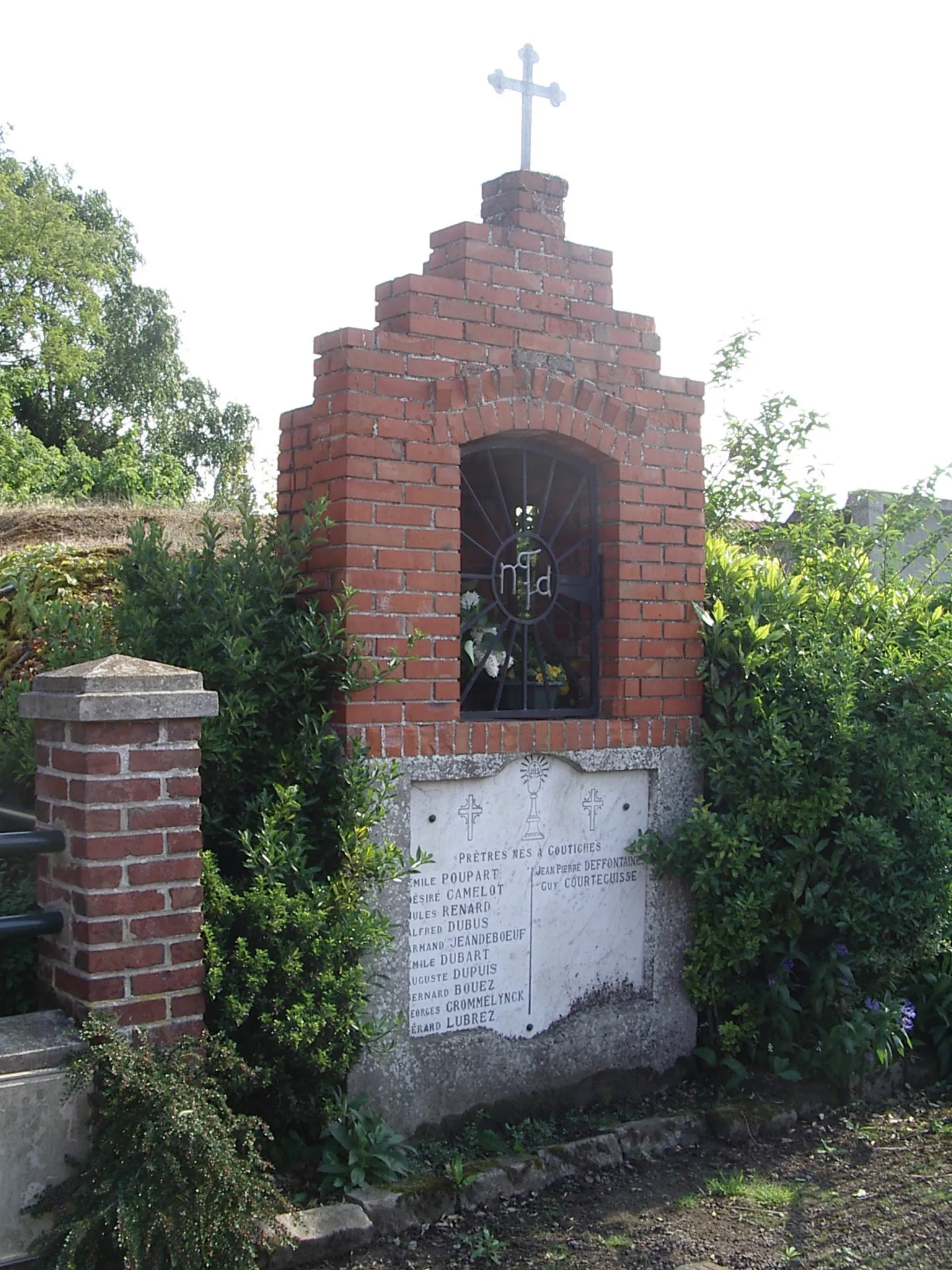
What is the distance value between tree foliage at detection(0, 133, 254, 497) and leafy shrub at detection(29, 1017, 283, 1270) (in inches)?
1024

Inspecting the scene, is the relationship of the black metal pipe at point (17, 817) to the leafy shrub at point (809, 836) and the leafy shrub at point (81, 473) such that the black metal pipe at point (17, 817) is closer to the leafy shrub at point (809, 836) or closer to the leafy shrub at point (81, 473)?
the leafy shrub at point (809, 836)

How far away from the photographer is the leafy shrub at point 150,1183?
306 cm

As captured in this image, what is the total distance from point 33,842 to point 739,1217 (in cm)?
254

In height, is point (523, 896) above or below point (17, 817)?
below

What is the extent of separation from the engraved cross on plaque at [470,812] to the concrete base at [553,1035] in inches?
1.8

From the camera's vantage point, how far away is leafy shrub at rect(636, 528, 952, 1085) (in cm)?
494

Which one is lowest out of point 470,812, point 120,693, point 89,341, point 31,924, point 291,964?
point 291,964

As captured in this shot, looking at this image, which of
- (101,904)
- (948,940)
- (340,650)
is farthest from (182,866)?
(948,940)

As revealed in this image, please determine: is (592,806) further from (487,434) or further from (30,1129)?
(30,1129)

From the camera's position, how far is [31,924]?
11.5ft

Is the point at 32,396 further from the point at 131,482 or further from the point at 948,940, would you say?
the point at 948,940

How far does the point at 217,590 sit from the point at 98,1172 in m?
1.86

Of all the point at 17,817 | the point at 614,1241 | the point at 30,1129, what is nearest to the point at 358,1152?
the point at 614,1241

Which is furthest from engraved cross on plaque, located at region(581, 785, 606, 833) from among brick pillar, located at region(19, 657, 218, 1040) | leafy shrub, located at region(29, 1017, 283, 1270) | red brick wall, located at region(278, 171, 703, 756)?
leafy shrub, located at region(29, 1017, 283, 1270)
